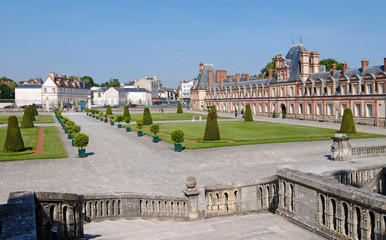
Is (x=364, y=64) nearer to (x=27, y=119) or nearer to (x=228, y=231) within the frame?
(x=27, y=119)

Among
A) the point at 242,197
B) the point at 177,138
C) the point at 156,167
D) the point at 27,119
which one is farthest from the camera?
the point at 27,119

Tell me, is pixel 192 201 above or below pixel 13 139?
below

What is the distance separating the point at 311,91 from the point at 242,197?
50630mm

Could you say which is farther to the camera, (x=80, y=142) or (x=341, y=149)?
(x=80, y=142)

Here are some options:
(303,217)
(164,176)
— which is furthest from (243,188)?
(164,176)

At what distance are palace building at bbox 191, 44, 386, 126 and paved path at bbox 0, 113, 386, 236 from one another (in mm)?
19570

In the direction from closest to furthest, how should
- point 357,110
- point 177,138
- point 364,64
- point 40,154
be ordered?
point 40,154, point 177,138, point 364,64, point 357,110

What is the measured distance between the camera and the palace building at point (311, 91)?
45.7 metres

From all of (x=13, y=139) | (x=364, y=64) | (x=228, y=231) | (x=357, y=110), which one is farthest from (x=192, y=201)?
(x=364, y=64)

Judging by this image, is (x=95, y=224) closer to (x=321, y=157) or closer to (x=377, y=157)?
(x=321, y=157)

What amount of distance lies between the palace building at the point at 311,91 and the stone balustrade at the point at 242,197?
40.6 meters

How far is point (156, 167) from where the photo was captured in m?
20.1

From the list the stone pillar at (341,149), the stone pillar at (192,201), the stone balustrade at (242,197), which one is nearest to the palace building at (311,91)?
the stone pillar at (341,149)

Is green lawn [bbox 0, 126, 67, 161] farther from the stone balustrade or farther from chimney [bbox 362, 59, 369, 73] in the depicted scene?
chimney [bbox 362, 59, 369, 73]
